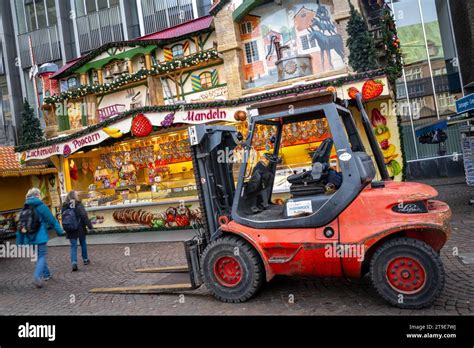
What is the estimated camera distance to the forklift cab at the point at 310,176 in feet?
15.1

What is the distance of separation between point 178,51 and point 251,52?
357 cm

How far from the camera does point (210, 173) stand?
6.01 meters

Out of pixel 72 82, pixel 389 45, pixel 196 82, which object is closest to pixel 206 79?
pixel 196 82

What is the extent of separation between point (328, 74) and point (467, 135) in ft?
14.9

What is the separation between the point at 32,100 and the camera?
89.3 feet

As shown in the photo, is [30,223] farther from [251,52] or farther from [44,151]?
[251,52]

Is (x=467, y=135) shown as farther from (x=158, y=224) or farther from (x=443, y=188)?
(x=158, y=224)

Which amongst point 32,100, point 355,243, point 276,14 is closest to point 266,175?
point 355,243

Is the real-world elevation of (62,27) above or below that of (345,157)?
above

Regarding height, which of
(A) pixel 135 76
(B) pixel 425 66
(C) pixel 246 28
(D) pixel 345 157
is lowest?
(D) pixel 345 157

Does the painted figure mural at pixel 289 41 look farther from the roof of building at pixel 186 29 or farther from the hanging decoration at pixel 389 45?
the roof of building at pixel 186 29

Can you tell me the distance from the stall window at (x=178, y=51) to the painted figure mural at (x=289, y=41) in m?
3.05

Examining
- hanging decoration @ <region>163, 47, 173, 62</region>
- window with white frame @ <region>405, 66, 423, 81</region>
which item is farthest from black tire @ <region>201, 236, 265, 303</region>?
window with white frame @ <region>405, 66, 423, 81</region>

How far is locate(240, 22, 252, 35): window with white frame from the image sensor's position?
13.7m
